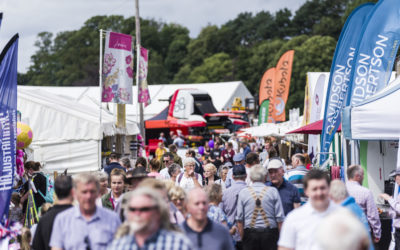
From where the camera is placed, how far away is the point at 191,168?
9453mm

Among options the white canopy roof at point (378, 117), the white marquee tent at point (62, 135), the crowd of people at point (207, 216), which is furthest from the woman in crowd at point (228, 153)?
the crowd of people at point (207, 216)

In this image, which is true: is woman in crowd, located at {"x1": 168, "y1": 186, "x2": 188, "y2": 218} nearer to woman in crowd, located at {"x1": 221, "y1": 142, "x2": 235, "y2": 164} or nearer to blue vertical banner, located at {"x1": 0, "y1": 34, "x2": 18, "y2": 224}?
blue vertical banner, located at {"x1": 0, "y1": 34, "x2": 18, "y2": 224}

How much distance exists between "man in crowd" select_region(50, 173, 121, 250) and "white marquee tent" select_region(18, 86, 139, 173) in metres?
15.9

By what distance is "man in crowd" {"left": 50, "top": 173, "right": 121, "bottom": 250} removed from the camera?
493 cm

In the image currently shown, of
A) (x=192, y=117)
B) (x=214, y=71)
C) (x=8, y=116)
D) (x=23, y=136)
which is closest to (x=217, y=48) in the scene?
(x=214, y=71)

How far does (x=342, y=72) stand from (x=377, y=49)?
117 cm

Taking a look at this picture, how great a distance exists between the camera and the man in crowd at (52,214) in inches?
217

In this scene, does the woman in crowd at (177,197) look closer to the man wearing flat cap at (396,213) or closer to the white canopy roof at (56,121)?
the man wearing flat cap at (396,213)

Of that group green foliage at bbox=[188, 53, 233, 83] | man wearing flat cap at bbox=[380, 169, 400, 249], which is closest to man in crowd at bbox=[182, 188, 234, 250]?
man wearing flat cap at bbox=[380, 169, 400, 249]

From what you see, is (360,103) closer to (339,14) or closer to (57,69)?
(339,14)

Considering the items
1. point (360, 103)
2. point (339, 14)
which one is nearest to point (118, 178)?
point (360, 103)

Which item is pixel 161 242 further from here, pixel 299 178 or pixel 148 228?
pixel 299 178

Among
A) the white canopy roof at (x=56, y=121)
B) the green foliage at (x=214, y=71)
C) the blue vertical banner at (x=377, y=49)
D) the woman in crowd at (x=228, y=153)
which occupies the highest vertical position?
the green foliage at (x=214, y=71)

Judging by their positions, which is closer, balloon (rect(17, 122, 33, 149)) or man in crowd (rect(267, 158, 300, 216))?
man in crowd (rect(267, 158, 300, 216))
